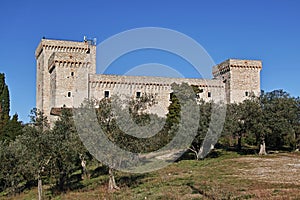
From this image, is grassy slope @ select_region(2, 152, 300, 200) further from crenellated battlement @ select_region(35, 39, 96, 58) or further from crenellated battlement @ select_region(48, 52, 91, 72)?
crenellated battlement @ select_region(35, 39, 96, 58)

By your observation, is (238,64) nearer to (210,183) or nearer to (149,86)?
(149,86)

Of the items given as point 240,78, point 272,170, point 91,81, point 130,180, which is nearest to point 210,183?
point 130,180

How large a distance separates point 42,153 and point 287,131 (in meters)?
22.9

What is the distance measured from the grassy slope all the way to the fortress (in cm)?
1943

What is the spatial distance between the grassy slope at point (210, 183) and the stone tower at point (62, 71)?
20.5 m

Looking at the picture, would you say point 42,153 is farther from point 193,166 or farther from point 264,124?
point 264,124

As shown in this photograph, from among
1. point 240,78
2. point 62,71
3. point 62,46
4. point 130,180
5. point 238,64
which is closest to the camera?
point 130,180

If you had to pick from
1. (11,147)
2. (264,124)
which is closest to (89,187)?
(11,147)

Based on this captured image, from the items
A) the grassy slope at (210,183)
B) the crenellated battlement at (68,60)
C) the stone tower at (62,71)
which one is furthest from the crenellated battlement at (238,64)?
the grassy slope at (210,183)

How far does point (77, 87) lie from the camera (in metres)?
48.6

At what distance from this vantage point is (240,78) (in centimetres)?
5547

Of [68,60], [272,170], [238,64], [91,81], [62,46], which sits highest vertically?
[62,46]

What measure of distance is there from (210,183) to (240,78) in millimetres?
36402

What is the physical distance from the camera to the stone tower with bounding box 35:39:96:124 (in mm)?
47656
